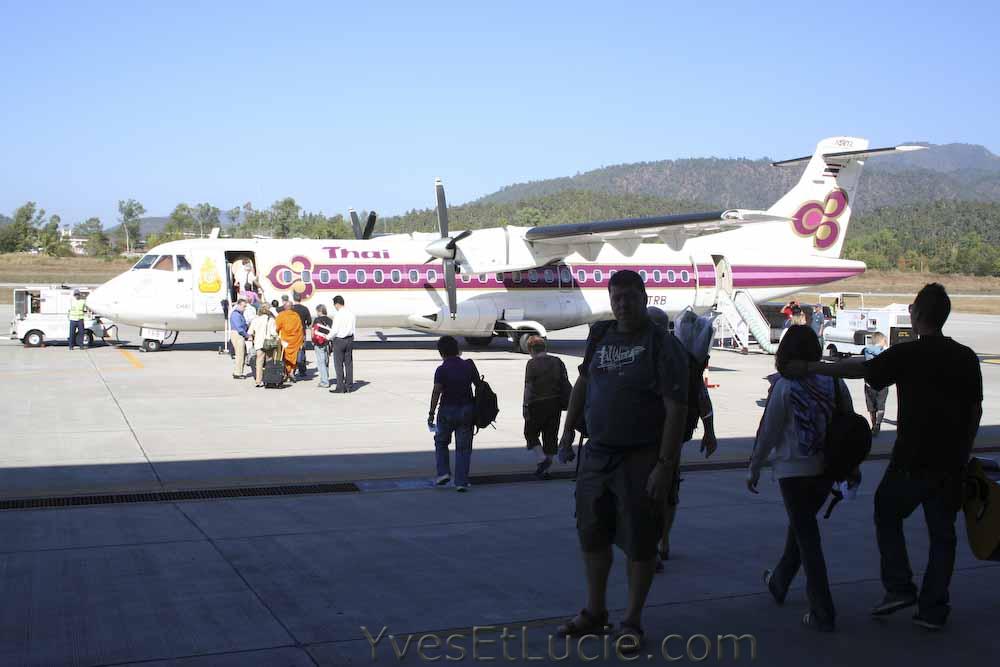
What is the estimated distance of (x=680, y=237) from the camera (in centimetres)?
2255

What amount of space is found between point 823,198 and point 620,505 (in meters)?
24.1

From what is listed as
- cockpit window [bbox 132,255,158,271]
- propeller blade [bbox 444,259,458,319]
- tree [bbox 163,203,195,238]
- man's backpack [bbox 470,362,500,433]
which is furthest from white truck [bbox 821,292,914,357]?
tree [bbox 163,203,195,238]

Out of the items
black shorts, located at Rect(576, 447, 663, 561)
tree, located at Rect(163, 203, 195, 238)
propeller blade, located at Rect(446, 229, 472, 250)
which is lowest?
black shorts, located at Rect(576, 447, 663, 561)

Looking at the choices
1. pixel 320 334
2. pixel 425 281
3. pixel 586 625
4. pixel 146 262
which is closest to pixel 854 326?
pixel 425 281

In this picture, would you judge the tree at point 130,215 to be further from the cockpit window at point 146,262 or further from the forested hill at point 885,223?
the cockpit window at point 146,262

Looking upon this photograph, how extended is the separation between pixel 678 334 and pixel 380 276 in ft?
56.5

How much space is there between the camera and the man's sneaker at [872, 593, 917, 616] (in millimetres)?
5078

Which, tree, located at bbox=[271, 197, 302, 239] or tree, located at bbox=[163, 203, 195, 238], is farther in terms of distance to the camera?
tree, located at bbox=[163, 203, 195, 238]

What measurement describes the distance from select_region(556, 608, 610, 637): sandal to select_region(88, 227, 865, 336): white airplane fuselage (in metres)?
18.1

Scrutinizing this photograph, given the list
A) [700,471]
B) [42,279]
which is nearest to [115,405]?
[700,471]

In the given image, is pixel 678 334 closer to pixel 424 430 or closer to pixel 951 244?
pixel 424 430

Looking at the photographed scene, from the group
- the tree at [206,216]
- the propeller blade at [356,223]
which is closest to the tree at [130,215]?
the tree at [206,216]

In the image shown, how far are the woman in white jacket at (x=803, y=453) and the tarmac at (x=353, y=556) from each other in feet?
0.80

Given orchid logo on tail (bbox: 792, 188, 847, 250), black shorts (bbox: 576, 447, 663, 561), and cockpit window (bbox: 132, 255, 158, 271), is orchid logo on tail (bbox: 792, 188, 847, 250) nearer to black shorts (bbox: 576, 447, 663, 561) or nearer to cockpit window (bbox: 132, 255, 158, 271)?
cockpit window (bbox: 132, 255, 158, 271)
